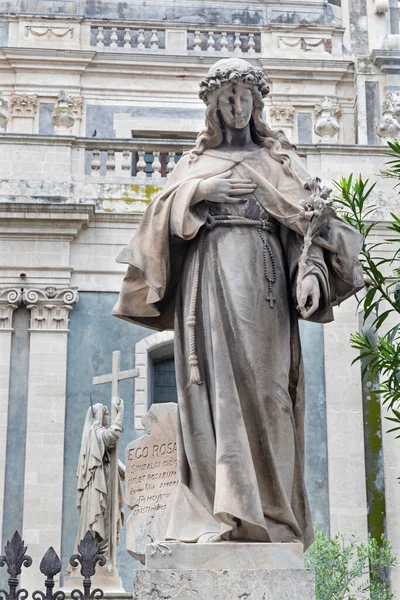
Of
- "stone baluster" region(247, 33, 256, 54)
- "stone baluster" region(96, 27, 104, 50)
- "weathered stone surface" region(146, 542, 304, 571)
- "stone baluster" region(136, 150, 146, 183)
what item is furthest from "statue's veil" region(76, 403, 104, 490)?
"stone baluster" region(247, 33, 256, 54)

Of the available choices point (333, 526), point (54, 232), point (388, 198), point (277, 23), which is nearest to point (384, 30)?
point (277, 23)

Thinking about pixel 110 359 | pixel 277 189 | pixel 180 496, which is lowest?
pixel 180 496

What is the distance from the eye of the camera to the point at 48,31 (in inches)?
1014

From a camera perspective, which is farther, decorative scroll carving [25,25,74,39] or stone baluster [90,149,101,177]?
decorative scroll carving [25,25,74,39]

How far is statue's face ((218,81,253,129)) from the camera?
575 centimetres

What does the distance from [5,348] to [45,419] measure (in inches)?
51.3

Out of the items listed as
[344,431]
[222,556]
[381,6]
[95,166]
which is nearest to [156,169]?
[95,166]

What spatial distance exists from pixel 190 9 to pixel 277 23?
75.7 inches

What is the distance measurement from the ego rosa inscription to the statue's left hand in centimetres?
774

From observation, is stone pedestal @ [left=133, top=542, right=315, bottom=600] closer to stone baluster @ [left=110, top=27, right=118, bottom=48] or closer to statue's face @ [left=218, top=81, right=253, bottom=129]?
statue's face @ [left=218, top=81, right=253, bottom=129]

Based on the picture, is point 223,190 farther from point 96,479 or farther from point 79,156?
point 79,156

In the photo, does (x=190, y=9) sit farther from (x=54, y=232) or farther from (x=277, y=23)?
Result: (x=54, y=232)

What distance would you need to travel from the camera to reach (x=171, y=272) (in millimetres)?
5730

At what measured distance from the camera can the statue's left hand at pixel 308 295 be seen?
531 centimetres
